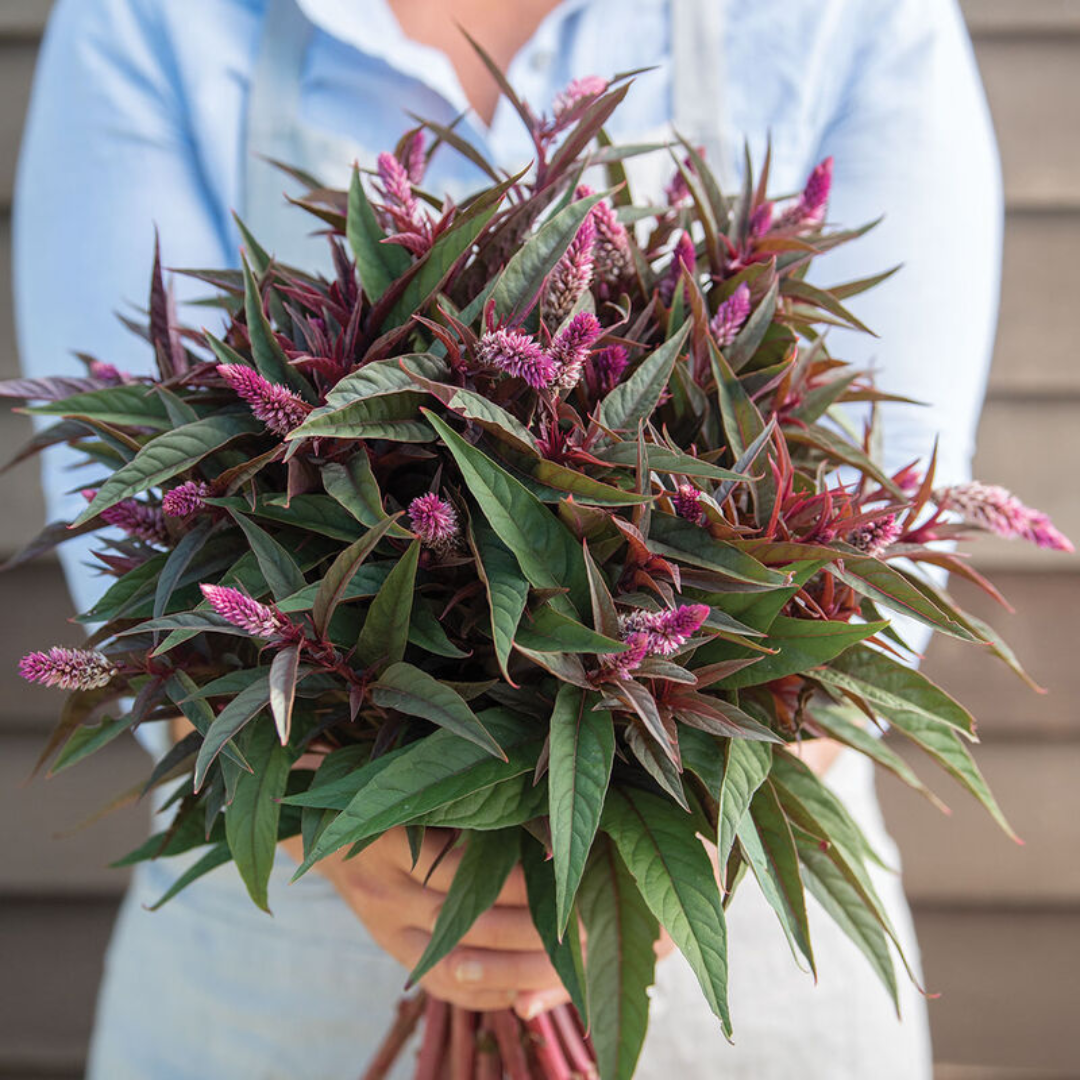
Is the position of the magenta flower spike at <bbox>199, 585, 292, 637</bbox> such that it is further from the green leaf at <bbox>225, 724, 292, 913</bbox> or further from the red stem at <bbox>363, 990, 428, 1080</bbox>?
the red stem at <bbox>363, 990, 428, 1080</bbox>

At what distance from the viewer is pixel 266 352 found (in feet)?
1.14

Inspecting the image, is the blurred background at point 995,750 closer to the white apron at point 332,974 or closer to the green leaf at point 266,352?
the white apron at point 332,974

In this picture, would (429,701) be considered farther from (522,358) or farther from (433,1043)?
(433,1043)

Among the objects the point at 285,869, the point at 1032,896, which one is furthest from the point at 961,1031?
the point at 285,869

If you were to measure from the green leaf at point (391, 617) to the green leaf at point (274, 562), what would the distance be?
0.08 ft

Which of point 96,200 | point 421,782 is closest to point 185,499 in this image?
point 421,782

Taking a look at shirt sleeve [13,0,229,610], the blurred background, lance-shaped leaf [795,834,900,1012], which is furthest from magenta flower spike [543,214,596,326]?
the blurred background

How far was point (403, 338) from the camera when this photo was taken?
34 centimetres

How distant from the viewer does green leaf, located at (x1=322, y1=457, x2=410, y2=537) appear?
31 cm

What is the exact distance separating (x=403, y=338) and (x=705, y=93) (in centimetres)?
56

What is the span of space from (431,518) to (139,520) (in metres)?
0.12

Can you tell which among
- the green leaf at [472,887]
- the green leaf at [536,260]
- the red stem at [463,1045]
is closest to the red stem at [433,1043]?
the red stem at [463,1045]

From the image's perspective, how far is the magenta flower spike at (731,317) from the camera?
14.7 inches

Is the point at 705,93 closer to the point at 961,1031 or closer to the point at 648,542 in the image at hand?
the point at 648,542
